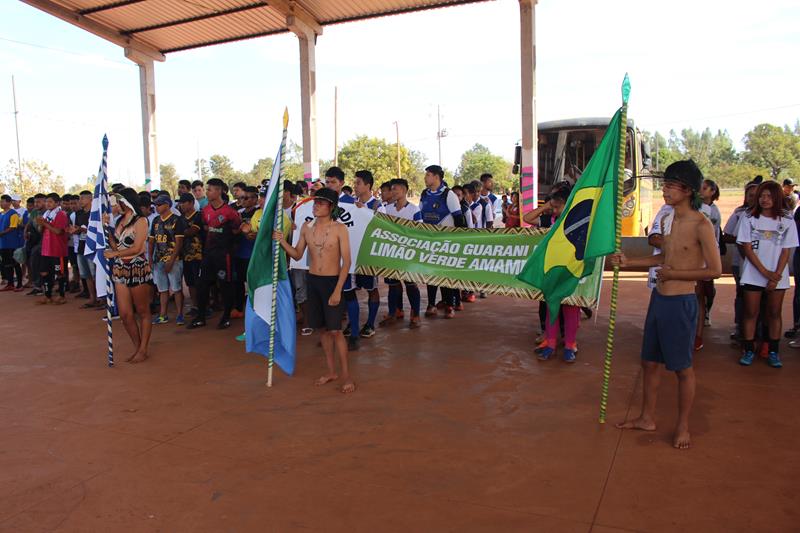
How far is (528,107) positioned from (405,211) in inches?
256

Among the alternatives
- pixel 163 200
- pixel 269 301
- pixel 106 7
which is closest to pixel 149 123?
pixel 106 7

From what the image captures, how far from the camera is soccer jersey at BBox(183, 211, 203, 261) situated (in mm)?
8359

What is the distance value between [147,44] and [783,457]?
18.9 metres

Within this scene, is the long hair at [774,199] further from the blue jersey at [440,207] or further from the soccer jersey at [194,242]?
the soccer jersey at [194,242]

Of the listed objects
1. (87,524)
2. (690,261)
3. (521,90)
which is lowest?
(87,524)

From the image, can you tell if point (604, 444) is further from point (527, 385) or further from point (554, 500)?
point (527, 385)

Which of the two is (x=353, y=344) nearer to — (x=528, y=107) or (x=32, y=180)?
(x=528, y=107)

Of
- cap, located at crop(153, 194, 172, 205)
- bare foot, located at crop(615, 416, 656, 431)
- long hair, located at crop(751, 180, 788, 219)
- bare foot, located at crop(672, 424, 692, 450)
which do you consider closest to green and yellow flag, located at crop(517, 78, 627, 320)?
bare foot, located at crop(615, 416, 656, 431)

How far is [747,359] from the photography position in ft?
19.2

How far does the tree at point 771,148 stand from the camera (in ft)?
228

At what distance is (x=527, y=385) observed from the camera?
213 inches

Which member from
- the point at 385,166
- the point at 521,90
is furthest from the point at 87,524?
the point at 385,166

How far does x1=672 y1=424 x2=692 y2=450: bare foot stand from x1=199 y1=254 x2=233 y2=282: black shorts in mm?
5941

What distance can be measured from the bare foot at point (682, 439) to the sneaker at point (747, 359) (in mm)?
2240
